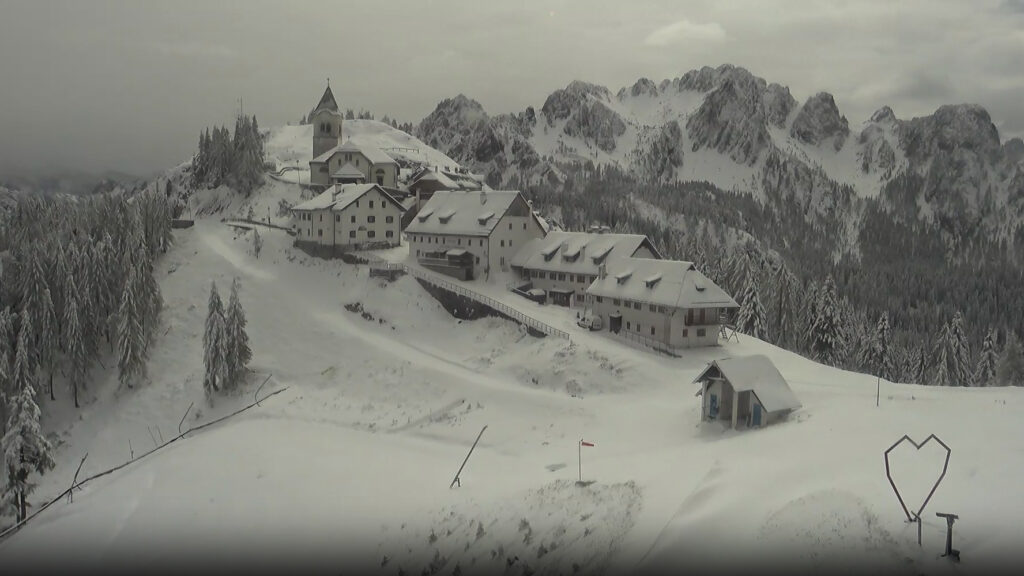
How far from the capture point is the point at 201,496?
128 ft

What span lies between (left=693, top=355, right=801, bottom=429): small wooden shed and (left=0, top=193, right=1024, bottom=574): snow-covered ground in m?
1.50

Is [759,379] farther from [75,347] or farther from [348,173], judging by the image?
[348,173]

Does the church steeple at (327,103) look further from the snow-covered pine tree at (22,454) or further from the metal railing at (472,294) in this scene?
the snow-covered pine tree at (22,454)

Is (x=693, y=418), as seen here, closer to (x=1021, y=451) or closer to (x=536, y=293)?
(x=1021, y=451)

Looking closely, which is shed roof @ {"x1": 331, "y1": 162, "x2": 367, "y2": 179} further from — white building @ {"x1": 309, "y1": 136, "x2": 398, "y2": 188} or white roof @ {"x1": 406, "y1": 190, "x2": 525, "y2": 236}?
white roof @ {"x1": 406, "y1": 190, "x2": 525, "y2": 236}

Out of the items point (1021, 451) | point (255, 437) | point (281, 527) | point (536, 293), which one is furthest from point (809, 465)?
point (536, 293)

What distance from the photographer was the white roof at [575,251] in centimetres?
6794

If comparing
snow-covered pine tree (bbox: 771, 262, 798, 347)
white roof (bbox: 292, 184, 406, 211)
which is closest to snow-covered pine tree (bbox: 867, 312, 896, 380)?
snow-covered pine tree (bbox: 771, 262, 798, 347)

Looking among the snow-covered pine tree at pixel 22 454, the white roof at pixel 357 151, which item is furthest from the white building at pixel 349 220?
the snow-covered pine tree at pixel 22 454

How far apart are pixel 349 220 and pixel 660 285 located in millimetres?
34784

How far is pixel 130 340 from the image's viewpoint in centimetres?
5562

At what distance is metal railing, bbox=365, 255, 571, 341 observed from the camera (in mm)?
59562

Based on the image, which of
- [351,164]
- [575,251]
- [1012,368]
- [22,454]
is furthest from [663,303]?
[351,164]

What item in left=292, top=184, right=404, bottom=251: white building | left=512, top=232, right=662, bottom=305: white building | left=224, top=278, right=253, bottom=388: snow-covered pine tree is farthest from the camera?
left=292, top=184, right=404, bottom=251: white building
